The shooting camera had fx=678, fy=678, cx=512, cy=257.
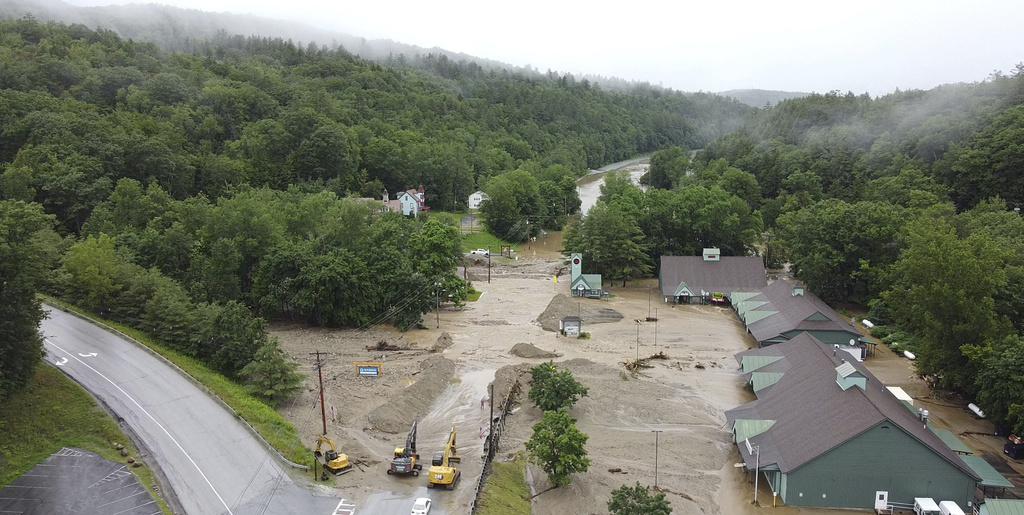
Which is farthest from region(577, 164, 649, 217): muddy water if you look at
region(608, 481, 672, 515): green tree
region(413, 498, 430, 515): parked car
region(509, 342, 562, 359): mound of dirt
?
region(608, 481, 672, 515): green tree

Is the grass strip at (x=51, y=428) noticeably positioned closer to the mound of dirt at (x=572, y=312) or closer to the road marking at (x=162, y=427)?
the road marking at (x=162, y=427)

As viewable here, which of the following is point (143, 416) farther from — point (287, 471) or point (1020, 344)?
point (1020, 344)

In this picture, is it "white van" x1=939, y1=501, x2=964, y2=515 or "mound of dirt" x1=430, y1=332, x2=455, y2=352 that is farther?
"mound of dirt" x1=430, y1=332, x2=455, y2=352

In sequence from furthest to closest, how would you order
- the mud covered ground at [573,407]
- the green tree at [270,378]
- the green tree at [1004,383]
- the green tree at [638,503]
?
the green tree at [270,378] < the green tree at [1004,383] < the mud covered ground at [573,407] < the green tree at [638,503]

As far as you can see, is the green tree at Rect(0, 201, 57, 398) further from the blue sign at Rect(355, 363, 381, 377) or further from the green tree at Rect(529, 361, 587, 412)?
the green tree at Rect(529, 361, 587, 412)

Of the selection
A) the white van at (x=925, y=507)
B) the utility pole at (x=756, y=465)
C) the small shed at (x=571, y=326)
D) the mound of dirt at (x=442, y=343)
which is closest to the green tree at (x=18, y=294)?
the mound of dirt at (x=442, y=343)

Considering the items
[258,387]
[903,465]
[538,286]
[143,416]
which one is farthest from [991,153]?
[143,416]

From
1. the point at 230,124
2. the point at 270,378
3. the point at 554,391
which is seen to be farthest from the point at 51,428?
the point at 230,124
